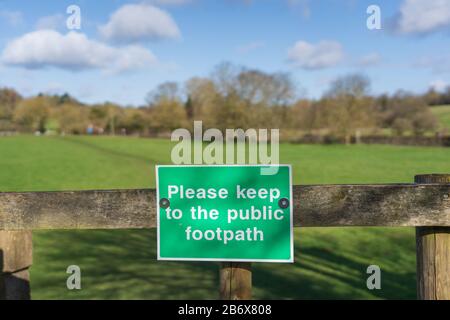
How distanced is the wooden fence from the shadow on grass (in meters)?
3.82

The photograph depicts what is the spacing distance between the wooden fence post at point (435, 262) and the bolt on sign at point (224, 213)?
72 cm

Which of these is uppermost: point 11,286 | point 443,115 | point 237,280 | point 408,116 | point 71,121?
point 71,121

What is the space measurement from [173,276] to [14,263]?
14.4 feet

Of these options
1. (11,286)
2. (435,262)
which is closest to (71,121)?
(11,286)

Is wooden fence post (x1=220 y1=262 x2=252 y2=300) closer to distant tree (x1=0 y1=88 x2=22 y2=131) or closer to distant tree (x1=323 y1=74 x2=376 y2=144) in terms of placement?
distant tree (x1=323 y1=74 x2=376 y2=144)

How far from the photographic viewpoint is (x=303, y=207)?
2594 millimetres

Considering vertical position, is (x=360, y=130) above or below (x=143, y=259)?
above

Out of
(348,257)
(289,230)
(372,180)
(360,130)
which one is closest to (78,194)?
(289,230)

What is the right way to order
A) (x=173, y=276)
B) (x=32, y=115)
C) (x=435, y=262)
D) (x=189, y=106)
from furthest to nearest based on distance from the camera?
(x=32, y=115)
(x=189, y=106)
(x=173, y=276)
(x=435, y=262)

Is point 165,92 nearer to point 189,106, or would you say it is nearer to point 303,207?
point 189,106

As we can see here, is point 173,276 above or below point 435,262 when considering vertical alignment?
below

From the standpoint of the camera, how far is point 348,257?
9.49 meters
